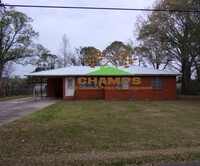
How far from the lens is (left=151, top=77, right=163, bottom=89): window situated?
24281 mm

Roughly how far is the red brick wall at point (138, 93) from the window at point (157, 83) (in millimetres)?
334

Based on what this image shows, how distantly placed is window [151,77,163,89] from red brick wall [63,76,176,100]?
334 millimetres

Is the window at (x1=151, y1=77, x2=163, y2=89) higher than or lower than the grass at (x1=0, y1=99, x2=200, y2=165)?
higher

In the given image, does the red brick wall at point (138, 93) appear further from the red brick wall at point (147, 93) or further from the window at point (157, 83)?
the window at point (157, 83)

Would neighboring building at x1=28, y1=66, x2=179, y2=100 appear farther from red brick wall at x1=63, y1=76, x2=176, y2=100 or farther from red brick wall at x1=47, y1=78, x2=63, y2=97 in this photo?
red brick wall at x1=47, y1=78, x2=63, y2=97

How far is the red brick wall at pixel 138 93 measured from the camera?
78.1ft

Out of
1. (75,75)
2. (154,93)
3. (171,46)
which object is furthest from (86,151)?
(171,46)

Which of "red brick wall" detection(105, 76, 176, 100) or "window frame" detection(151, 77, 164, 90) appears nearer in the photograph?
A: "red brick wall" detection(105, 76, 176, 100)

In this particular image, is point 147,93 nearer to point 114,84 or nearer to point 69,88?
point 114,84

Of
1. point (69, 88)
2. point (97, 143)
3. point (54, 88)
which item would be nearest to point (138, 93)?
point (69, 88)

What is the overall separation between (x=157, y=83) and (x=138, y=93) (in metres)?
2.20

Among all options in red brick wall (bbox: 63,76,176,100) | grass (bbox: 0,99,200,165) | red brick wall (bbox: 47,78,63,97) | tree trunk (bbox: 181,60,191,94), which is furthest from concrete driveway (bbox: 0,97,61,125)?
tree trunk (bbox: 181,60,191,94)

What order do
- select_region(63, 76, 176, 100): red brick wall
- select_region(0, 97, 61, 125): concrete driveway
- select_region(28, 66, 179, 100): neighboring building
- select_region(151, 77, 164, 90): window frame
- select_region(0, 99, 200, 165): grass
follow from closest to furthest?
select_region(0, 99, 200, 165): grass → select_region(0, 97, 61, 125): concrete driveway → select_region(28, 66, 179, 100): neighboring building → select_region(63, 76, 176, 100): red brick wall → select_region(151, 77, 164, 90): window frame

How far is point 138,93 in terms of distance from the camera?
24016mm
